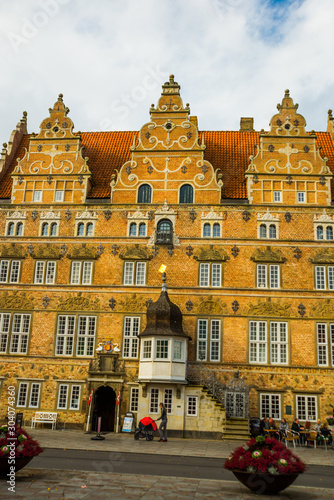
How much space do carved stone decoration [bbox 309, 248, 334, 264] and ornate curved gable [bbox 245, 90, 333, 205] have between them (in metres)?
2.80

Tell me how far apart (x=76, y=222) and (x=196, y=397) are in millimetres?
11883

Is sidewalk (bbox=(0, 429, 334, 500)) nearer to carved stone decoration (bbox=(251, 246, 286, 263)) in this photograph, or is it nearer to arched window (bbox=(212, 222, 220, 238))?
carved stone decoration (bbox=(251, 246, 286, 263))

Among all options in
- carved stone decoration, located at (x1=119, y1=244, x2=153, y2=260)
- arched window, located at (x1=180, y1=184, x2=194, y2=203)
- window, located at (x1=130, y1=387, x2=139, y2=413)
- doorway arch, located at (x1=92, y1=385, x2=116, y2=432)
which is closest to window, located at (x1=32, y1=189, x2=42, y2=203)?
carved stone decoration, located at (x1=119, y1=244, x2=153, y2=260)

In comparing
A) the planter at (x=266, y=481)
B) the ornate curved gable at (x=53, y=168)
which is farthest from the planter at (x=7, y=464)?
the ornate curved gable at (x=53, y=168)

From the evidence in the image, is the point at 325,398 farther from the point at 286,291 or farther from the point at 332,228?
the point at 332,228

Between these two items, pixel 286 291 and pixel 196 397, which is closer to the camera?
pixel 196 397

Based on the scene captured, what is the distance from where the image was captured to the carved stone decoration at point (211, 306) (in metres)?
27.6

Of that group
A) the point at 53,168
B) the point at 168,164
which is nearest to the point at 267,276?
the point at 168,164

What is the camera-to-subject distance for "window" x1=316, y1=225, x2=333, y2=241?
28.2 meters

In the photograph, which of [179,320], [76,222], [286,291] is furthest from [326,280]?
[76,222]

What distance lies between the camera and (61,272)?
29047 millimetres

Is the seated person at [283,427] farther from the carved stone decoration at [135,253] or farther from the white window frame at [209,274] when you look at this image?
the carved stone decoration at [135,253]

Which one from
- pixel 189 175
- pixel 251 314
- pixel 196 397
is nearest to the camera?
pixel 196 397

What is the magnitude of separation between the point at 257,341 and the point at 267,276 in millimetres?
3517
